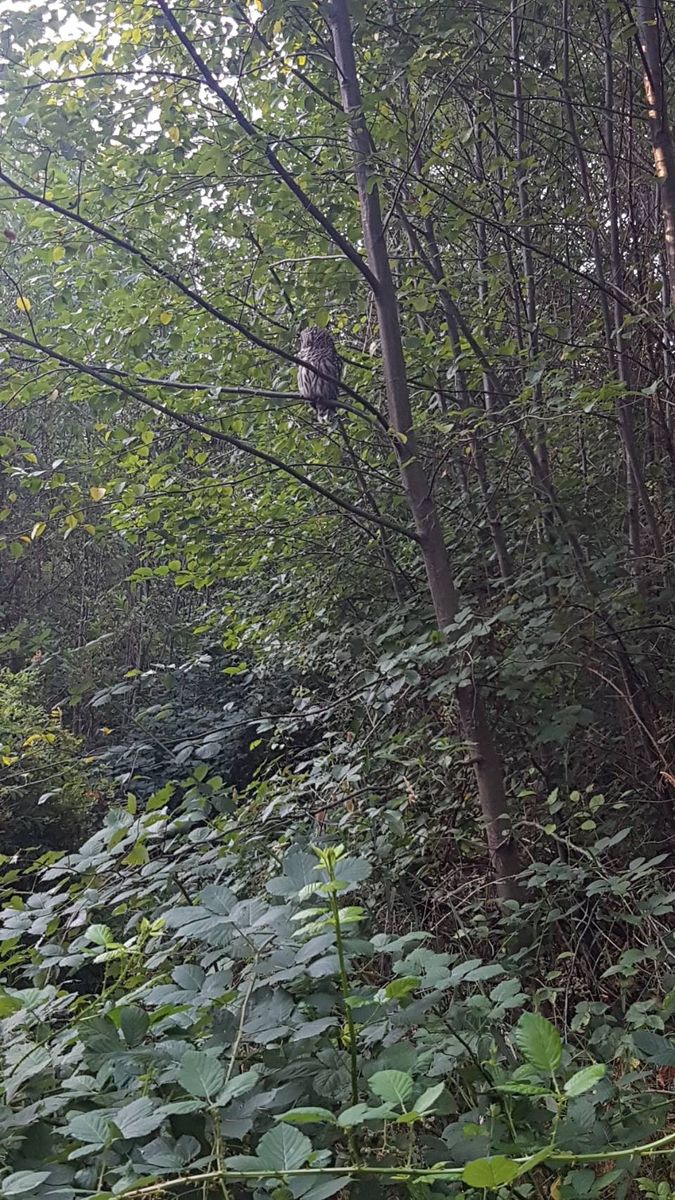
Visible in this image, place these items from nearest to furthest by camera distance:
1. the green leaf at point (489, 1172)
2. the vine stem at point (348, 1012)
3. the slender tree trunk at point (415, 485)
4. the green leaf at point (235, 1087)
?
the green leaf at point (489, 1172) → the green leaf at point (235, 1087) → the vine stem at point (348, 1012) → the slender tree trunk at point (415, 485)

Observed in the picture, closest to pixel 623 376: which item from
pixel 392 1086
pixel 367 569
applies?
pixel 367 569

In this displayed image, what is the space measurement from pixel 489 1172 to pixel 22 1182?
0.43m

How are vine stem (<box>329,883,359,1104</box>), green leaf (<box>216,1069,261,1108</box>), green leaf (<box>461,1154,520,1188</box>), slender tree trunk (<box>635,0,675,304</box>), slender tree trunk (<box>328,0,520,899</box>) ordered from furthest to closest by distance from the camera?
1. slender tree trunk (<box>328,0,520,899</box>)
2. slender tree trunk (<box>635,0,675,304</box>)
3. vine stem (<box>329,883,359,1104</box>)
4. green leaf (<box>216,1069,261,1108</box>)
5. green leaf (<box>461,1154,520,1188</box>)

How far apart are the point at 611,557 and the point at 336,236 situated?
1.27 m

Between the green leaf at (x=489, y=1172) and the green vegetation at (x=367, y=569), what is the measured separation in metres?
0.10

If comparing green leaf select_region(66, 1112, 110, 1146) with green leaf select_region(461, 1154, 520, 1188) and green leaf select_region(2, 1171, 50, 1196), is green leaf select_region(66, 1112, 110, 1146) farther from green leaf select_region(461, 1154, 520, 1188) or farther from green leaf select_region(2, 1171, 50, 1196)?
green leaf select_region(461, 1154, 520, 1188)

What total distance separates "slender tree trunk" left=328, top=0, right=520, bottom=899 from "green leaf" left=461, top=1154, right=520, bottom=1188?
1.52 m

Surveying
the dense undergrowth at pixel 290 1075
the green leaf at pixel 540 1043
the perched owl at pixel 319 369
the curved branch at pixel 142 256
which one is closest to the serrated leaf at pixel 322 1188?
the dense undergrowth at pixel 290 1075

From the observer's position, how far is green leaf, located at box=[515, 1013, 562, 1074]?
845mm

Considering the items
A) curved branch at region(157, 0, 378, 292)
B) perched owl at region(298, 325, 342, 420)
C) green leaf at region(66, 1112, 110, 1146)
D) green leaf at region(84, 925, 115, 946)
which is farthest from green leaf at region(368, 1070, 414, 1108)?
curved branch at region(157, 0, 378, 292)

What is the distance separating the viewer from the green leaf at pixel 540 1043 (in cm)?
84

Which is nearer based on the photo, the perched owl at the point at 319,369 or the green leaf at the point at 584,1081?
the green leaf at the point at 584,1081

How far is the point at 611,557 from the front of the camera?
2.63m

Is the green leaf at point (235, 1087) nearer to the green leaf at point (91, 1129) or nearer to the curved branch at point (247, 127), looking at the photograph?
the green leaf at point (91, 1129)
